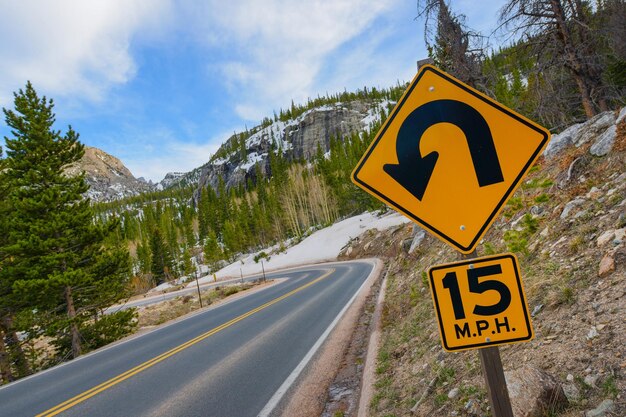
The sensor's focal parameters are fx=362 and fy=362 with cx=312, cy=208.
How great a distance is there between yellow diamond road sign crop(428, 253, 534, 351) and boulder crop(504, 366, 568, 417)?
1.32 meters

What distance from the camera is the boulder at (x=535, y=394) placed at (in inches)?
106

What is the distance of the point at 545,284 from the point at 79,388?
26.2ft

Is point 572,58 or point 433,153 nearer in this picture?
point 433,153

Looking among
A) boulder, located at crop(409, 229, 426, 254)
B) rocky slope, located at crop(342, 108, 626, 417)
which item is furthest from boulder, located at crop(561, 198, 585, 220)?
boulder, located at crop(409, 229, 426, 254)

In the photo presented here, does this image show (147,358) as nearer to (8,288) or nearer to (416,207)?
(416,207)

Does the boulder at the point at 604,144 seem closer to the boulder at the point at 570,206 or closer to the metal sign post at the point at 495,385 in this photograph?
the boulder at the point at 570,206

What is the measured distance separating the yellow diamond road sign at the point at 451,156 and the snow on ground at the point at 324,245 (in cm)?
3889

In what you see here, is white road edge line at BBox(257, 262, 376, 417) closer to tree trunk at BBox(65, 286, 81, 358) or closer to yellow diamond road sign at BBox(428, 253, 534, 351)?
yellow diamond road sign at BBox(428, 253, 534, 351)

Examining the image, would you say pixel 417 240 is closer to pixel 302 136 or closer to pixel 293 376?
pixel 293 376

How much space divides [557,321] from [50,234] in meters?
17.0

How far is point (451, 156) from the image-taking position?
2.00m

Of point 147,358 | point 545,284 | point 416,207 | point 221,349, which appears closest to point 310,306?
point 221,349

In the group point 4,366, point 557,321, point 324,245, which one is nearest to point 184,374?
point 557,321

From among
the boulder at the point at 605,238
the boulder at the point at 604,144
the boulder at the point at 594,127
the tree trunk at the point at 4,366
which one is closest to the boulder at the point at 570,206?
the boulder at the point at 605,238
